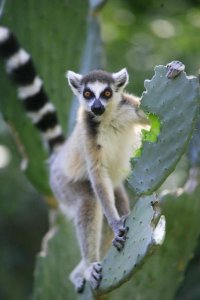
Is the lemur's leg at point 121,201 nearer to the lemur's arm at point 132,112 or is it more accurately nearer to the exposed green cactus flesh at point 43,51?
the lemur's arm at point 132,112

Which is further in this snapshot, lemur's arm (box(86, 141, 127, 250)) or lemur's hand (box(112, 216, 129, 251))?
lemur's arm (box(86, 141, 127, 250))

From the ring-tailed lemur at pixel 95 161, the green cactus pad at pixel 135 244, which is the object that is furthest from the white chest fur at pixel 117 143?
the green cactus pad at pixel 135 244

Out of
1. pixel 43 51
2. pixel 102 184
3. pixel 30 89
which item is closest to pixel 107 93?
pixel 102 184

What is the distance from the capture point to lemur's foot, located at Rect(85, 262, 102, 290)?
4301mm

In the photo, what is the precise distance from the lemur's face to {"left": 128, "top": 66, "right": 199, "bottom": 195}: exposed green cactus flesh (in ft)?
2.74

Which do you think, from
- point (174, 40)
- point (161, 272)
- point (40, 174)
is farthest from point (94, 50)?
point (174, 40)

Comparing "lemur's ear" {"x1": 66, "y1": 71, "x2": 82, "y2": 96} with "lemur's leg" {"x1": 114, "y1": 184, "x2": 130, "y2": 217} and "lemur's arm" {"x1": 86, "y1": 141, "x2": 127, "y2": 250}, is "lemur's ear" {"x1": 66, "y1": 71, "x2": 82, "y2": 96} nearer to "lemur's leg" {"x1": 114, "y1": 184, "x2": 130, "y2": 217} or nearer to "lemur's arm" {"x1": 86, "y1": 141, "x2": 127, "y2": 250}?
"lemur's arm" {"x1": 86, "y1": 141, "x2": 127, "y2": 250}

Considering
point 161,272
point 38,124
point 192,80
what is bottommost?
point 161,272

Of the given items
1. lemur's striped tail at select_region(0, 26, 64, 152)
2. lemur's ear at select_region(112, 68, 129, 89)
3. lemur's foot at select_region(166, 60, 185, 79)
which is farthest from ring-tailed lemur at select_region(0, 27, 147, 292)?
lemur's foot at select_region(166, 60, 185, 79)

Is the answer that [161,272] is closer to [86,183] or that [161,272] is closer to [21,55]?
[86,183]

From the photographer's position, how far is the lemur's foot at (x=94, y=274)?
4301mm

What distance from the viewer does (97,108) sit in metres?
4.48

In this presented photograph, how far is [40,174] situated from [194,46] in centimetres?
272

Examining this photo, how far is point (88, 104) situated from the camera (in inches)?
184
